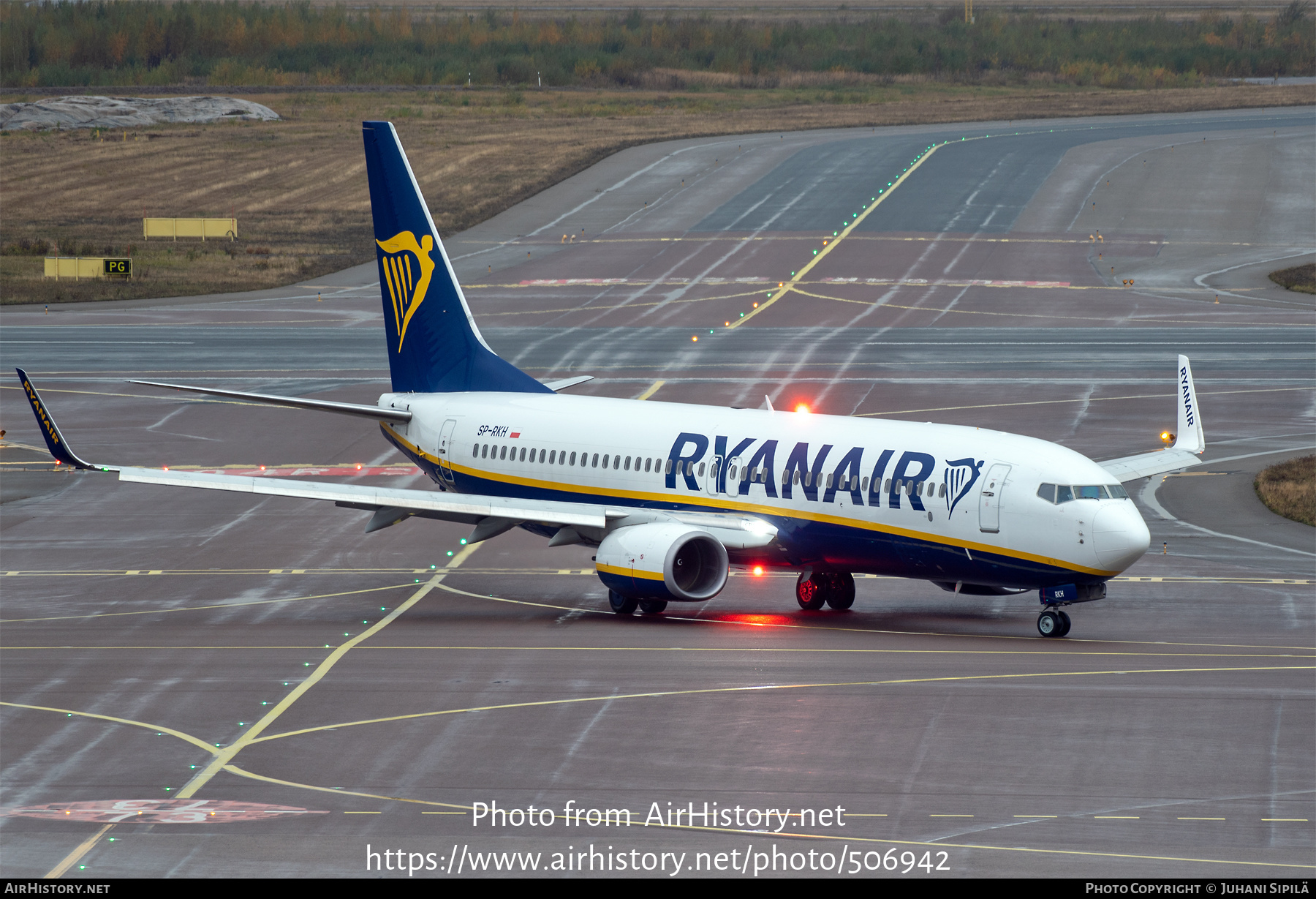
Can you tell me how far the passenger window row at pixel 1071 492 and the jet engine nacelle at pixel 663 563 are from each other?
23.0ft

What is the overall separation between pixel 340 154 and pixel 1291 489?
105169 millimetres

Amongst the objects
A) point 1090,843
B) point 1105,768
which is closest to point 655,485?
point 1105,768

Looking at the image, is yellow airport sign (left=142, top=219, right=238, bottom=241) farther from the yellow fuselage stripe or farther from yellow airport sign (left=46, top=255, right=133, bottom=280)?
the yellow fuselage stripe

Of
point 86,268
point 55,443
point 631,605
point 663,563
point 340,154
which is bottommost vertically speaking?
point 86,268

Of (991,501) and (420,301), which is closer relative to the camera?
→ (991,501)

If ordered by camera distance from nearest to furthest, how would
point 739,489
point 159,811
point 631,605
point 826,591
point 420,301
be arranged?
point 159,811 < point 739,489 < point 631,605 < point 826,591 < point 420,301

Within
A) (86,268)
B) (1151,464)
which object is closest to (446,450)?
(1151,464)

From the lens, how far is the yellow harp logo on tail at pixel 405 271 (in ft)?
147

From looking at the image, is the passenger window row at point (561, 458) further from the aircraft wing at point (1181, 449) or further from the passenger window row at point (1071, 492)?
the aircraft wing at point (1181, 449)

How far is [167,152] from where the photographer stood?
5689 inches

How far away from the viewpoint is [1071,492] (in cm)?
3378

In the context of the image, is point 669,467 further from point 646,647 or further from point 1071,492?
point 1071,492

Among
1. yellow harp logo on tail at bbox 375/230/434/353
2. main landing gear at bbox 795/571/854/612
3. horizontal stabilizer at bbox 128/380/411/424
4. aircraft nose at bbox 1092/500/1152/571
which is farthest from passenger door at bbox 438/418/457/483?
aircraft nose at bbox 1092/500/1152/571

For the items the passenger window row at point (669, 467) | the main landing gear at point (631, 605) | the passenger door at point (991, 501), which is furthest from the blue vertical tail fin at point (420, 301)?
the passenger door at point (991, 501)
